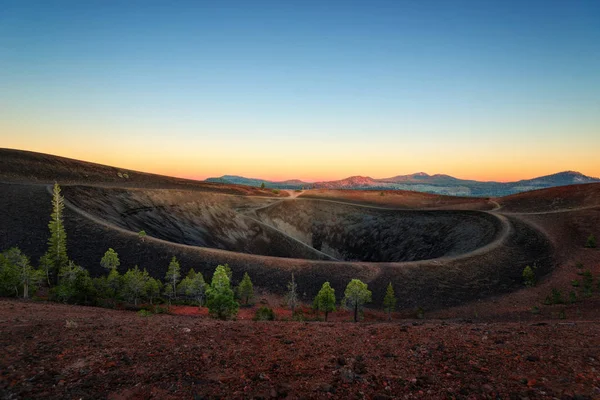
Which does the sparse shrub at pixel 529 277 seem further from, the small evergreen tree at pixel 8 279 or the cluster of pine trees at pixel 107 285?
the small evergreen tree at pixel 8 279

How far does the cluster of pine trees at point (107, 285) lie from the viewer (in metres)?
26.1

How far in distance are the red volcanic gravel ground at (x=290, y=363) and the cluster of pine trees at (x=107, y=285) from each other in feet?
47.9

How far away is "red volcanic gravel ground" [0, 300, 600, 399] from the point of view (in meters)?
7.57

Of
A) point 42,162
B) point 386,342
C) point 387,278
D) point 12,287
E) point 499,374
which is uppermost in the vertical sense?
point 42,162

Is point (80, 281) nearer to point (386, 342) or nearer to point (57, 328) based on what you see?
point (57, 328)

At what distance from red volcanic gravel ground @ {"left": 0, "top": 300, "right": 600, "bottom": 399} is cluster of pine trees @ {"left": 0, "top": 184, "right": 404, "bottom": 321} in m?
14.6

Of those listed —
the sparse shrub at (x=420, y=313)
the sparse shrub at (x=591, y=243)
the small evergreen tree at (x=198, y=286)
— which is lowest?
the sparse shrub at (x=420, y=313)

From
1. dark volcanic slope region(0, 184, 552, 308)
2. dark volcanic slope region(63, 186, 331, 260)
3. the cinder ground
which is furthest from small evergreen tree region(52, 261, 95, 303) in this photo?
dark volcanic slope region(63, 186, 331, 260)

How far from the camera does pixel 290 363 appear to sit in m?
9.49

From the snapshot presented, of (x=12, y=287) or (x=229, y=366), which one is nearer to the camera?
(x=229, y=366)

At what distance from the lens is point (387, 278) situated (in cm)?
5138

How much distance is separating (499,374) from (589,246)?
66015mm

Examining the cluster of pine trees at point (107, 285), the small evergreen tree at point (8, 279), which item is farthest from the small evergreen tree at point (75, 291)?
the small evergreen tree at point (8, 279)

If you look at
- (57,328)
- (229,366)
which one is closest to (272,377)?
(229,366)
